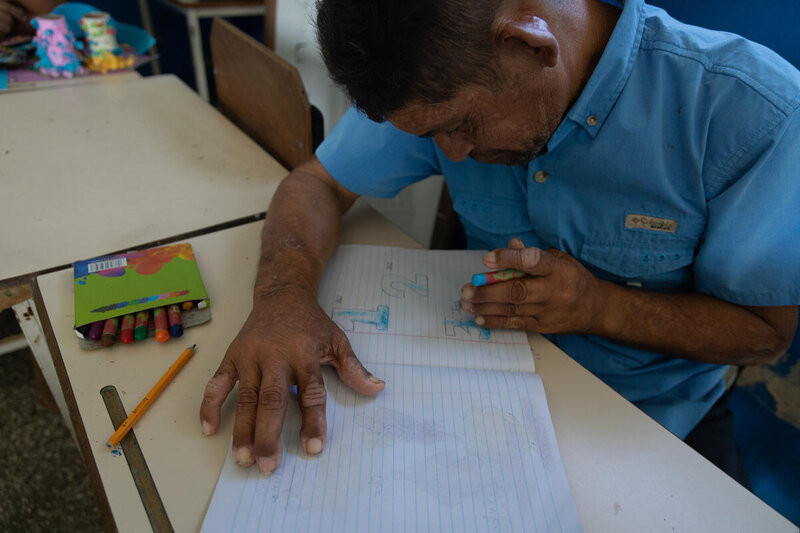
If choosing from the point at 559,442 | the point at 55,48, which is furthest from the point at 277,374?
the point at 55,48

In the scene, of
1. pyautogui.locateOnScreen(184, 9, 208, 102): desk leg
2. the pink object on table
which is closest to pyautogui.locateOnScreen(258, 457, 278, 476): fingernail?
the pink object on table

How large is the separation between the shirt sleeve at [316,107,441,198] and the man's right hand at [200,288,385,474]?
1.22ft

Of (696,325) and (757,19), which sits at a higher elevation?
(757,19)

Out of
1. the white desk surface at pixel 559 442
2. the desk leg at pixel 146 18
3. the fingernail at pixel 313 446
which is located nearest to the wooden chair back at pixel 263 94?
the white desk surface at pixel 559 442

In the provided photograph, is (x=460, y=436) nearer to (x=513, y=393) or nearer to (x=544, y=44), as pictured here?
(x=513, y=393)

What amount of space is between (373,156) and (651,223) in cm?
54

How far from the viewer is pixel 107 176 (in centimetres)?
120

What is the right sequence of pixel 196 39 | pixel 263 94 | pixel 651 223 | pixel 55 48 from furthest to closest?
pixel 196 39 < pixel 55 48 < pixel 263 94 < pixel 651 223

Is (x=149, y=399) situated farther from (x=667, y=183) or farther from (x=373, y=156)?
(x=667, y=183)

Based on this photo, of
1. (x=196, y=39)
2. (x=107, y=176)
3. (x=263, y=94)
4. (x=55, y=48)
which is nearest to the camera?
(x=107, y=176)

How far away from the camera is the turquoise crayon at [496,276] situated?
79 centimetres

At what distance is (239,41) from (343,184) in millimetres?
633

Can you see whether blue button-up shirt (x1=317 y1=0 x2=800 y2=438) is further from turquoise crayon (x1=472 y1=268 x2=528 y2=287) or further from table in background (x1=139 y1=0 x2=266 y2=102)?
table in background (x1=139 y1=0 x2=266 y2=102)

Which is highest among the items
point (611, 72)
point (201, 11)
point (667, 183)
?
point (611, 72)
